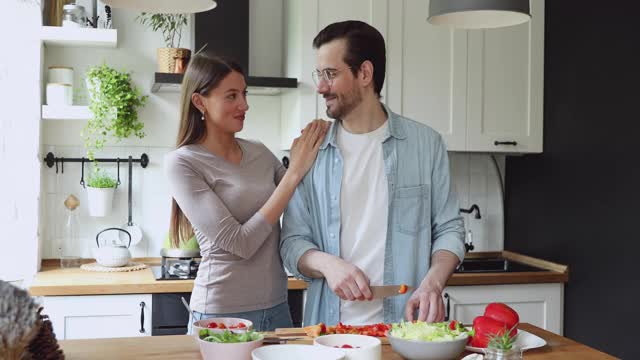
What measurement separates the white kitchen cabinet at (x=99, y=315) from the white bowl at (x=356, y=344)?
5.50 feet

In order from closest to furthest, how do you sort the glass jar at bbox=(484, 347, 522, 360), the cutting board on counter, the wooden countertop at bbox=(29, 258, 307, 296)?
1. the glass jar at bbox=(484, 347, 522, 360)
2. the cutting board on counter
3. the wooden countertop at bbox=(29, 258, 307, 296)

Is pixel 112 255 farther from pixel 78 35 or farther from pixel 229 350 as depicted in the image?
pixel 229 350

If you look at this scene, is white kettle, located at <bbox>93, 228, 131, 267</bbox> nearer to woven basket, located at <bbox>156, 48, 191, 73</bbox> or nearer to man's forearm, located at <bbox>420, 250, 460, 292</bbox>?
woven basket, located at <bbox>156, 48, 191, 73</bbox>

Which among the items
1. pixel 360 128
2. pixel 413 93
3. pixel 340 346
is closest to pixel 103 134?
pixel 413 93

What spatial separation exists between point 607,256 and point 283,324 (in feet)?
5.65

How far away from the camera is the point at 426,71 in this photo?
366 centimetres

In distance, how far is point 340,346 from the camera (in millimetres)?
1699

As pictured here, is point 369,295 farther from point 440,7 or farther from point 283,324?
point 440,7

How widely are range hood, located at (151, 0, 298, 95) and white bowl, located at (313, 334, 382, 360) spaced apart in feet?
6.18

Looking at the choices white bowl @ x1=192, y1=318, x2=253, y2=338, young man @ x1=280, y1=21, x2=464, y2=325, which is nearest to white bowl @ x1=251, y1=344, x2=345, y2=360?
white bowl @ x1=192, y1=318, x2=253, y2=338

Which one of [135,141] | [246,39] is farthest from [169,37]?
[135,141]

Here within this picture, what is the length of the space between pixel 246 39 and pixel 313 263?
1788mm

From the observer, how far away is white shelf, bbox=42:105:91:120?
3.41m

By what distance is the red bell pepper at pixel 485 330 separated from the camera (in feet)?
5.95
